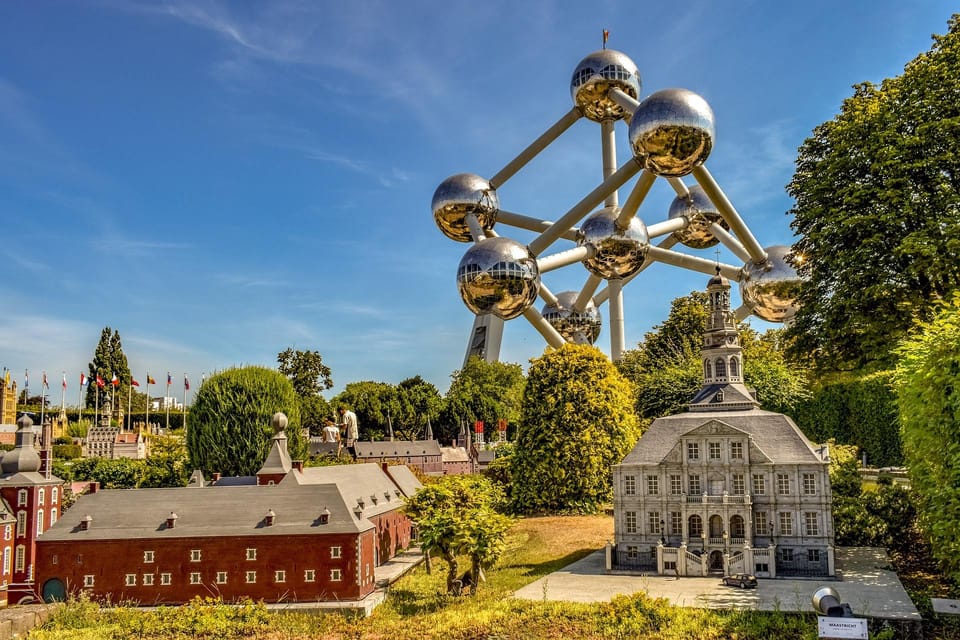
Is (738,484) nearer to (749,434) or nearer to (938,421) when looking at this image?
(749,434)

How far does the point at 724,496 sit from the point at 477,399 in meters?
82.8

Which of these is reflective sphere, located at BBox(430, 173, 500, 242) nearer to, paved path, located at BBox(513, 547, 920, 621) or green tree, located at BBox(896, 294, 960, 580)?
paved path, located at BBox(513, 547, 920, 621)

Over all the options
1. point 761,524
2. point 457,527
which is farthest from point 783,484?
point 457,527

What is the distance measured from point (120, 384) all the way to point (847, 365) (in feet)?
331

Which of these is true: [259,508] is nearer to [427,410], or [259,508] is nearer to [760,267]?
[760,267]

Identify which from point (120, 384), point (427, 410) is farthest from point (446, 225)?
point (120, 384)

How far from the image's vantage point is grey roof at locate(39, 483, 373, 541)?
28.4 meters

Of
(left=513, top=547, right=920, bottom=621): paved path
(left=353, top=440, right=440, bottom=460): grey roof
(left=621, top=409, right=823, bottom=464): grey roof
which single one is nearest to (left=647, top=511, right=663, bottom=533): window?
(left=621, top=409, right=823, bottom=464): grey roof

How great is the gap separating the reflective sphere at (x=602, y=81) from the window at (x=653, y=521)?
20764 mm

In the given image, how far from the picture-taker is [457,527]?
26781 millimetres

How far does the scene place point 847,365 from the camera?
30.3m

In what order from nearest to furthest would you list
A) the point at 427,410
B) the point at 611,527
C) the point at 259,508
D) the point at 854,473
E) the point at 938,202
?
1. the point at 938,202
2. the point at 259,508
3. the point at 854,473
4. the point at 611,527
5. the point at 427,410

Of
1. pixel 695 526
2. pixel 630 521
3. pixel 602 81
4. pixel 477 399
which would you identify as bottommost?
pixel 695 526

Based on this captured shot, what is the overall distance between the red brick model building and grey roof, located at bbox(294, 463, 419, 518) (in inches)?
66.3
